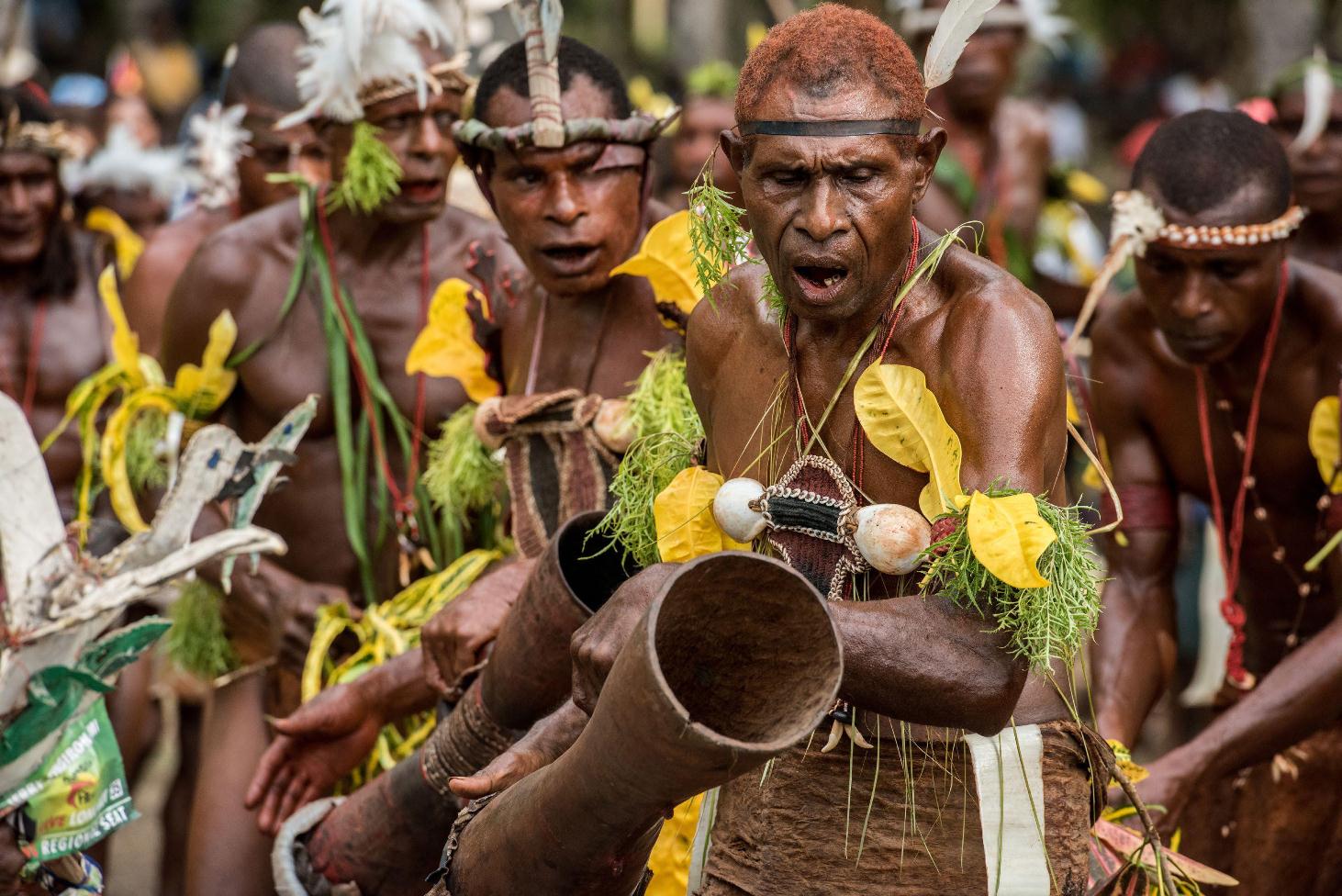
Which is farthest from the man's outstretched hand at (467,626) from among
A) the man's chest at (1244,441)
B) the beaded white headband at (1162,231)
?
the man's chest at (1244,441)

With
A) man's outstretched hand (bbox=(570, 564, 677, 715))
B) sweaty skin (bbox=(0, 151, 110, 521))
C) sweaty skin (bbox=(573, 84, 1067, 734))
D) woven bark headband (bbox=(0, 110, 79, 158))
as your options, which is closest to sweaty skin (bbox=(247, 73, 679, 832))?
sweaty skin (bbox=(573, 84, 1067, 734))

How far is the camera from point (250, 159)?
24.1ft

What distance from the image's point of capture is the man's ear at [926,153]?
3104mm

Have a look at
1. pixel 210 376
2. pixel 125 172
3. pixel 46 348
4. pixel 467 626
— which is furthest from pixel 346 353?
pixel 125 172

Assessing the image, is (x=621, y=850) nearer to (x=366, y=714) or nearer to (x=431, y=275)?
(x=366, y=714)

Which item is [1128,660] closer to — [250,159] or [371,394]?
[371,394]

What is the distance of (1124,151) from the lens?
13523 mm

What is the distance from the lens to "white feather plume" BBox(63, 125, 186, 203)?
9.52 metres

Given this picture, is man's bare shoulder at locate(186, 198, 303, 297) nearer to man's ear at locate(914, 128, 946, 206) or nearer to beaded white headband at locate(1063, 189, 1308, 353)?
beaded white headband at locate(1063, 189, 1308, 353)

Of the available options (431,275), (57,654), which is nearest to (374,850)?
(57,654)

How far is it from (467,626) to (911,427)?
1564 millimetres

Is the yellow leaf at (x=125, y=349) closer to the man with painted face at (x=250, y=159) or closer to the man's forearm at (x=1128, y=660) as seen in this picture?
the man with painted face at (x=250, y=159)

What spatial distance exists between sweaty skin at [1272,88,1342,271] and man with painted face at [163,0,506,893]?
2598 millimetres

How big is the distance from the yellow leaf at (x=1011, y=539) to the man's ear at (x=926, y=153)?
603 mm
